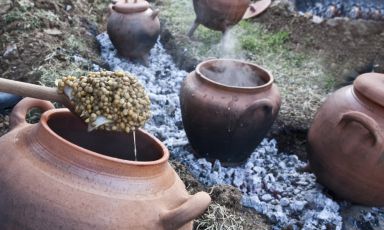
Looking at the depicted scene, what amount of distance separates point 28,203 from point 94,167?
0.30m

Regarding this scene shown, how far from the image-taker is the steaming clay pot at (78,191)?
176 centimetres

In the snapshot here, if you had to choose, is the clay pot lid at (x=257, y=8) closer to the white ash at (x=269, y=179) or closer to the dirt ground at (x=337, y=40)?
the dirt ground at (x=337, y=40)

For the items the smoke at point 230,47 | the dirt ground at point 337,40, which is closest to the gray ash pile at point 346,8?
the dirt ground at point 337,40

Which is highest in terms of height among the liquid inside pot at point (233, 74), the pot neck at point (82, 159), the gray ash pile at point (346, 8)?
the pot neck at point (82, 159)

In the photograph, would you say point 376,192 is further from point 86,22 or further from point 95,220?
point 86,22

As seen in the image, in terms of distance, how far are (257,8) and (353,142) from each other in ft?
15.7

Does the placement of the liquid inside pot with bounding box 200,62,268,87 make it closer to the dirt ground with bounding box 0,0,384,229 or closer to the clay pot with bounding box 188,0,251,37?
the dirt ground with bounding box 0,0,384,229

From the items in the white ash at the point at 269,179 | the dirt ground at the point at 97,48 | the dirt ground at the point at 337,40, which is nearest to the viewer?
the white ash at the point at 269,179

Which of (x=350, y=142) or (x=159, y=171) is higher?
(x=159, y=171)

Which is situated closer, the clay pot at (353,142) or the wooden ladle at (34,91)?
the wooden ladle at (34,91)

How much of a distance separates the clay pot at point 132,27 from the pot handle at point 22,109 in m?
3.40

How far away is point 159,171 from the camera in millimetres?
1980

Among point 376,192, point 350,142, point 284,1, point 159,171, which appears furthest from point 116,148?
point 284,1

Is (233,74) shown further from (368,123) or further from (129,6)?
(129,6)
